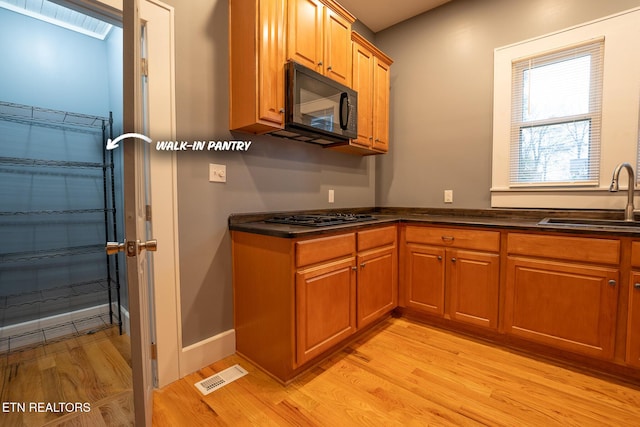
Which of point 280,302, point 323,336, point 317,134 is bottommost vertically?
point 323,336

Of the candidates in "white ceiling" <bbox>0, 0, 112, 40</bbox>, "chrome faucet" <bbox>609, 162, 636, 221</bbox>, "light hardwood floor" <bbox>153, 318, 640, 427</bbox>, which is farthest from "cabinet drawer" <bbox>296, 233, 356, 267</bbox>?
"white ceiling" <bbox>0, 0, 112, 40</bbox>

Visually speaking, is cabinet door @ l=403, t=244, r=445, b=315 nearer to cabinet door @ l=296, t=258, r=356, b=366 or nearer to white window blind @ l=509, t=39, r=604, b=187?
cabinet door @ l=296, t=258, r=356, b=366

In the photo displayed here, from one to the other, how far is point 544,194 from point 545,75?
0.97 metres

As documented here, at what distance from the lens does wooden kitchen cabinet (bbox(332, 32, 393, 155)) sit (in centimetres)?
246

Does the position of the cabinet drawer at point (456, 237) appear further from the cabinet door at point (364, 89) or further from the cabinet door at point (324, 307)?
the cabinet door at point (364, 89)

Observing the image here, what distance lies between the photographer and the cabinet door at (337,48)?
208 cm

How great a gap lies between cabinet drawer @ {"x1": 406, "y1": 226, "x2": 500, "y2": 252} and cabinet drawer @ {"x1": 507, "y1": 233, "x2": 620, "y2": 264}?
0.11 metres

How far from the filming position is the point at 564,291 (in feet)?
5.88

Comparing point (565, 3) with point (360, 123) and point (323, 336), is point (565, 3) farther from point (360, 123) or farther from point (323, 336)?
point (323, 336)

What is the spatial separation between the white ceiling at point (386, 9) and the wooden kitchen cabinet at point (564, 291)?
2321 millimetres

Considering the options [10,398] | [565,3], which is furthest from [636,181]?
[10,398]

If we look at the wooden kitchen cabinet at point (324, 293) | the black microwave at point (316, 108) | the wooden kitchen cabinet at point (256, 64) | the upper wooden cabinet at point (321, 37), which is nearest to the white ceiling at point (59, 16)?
the wooden kitchen cabinet at point (256, 64)

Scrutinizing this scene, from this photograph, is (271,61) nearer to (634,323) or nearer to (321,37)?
(321,37)

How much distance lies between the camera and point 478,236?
2104 millimetres
